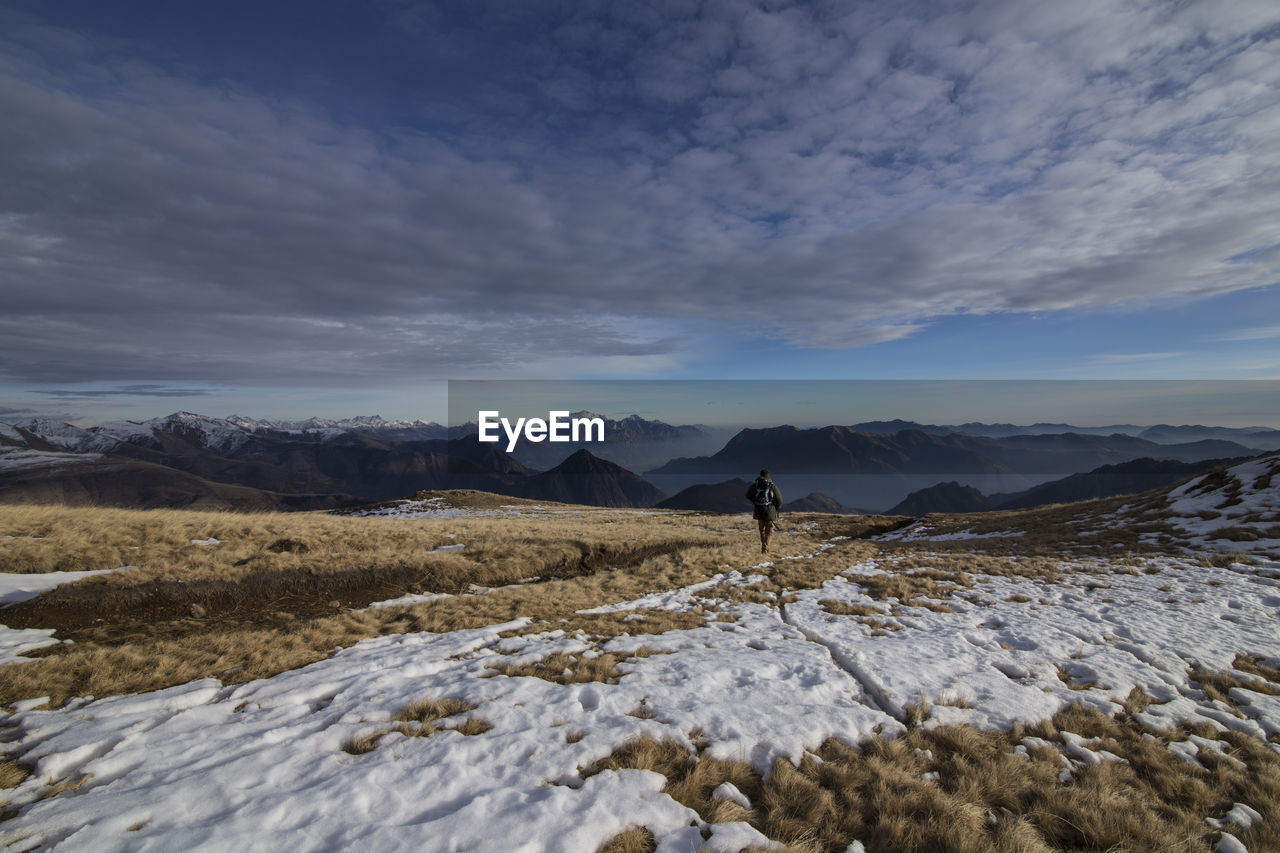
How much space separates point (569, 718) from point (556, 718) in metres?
0.17

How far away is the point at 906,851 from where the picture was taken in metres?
4.06

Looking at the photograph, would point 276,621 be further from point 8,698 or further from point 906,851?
point 906,851

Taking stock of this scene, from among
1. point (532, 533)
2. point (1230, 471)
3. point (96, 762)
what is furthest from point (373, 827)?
point (1230, 471)

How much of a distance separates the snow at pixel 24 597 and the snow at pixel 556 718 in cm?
416

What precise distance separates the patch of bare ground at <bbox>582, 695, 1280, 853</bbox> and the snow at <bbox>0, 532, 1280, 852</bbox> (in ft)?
0.65

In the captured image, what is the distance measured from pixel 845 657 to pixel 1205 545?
19.3 m

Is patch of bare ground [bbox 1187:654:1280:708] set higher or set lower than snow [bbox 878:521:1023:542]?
higher

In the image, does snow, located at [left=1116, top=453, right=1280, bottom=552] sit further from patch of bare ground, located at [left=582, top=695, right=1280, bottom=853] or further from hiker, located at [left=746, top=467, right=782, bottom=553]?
patch of bare ground, located at [left=582, top=695, right=1280, bottom=853]

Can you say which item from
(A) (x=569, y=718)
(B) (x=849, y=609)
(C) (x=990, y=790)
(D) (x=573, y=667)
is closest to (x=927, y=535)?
(B) (x=849, y=609)

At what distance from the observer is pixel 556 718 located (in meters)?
6.04

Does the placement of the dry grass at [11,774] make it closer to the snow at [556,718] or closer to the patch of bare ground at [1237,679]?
the snow at [556,718]

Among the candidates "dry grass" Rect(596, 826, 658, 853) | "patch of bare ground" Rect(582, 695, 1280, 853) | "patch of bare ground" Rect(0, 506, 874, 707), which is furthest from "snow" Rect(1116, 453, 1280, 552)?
"dry grass" Rect(596, 826, 658, 853)

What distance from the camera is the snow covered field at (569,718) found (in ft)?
13.6

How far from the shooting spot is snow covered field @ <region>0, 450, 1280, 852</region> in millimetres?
4148
